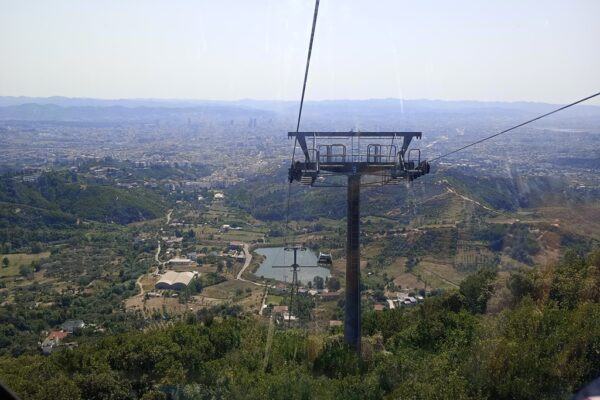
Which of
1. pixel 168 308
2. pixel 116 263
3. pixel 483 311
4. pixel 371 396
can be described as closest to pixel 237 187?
pixel 116 263

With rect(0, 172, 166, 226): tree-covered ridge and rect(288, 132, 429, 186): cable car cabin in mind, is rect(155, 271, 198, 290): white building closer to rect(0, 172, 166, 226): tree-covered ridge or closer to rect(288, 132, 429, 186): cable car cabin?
rect(0, 172, 166, 226): tree-covered ridge

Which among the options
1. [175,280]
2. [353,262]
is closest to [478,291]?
[353,262]

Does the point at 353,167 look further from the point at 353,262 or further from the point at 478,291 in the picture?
the point at 478,291

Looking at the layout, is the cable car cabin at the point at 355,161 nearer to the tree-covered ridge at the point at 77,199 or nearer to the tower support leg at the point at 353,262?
the tower support leg at the point at 353,262

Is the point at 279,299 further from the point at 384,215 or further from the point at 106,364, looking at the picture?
the point at 106,364

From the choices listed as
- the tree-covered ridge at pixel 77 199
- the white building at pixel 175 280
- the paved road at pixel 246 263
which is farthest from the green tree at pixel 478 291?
the tree-covered ridge at pixel 77 199

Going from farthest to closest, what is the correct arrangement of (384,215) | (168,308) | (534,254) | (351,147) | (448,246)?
(384,215)
(448,246)
(168,308)
(534,254)
(351,147)

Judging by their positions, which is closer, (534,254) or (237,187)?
(534,254)
